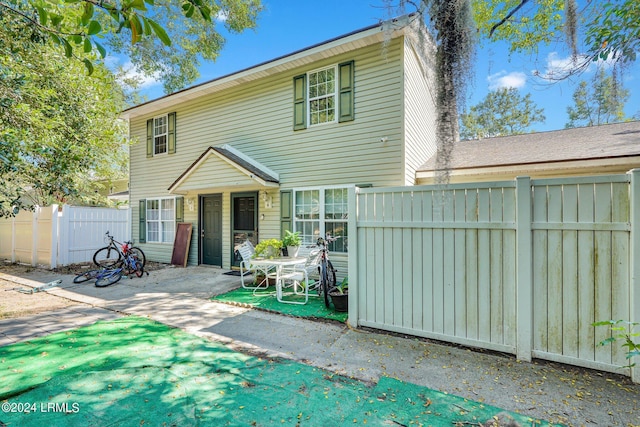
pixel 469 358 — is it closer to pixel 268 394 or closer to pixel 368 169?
pixel 268 394

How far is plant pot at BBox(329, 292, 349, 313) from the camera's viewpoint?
185 inches

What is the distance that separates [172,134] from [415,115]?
7.43 meters

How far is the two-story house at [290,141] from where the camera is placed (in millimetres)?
6375

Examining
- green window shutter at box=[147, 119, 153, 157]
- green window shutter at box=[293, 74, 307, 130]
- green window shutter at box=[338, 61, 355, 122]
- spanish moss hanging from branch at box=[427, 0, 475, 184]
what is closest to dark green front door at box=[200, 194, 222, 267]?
green window shutter at box=[147, 119, 153, 157]

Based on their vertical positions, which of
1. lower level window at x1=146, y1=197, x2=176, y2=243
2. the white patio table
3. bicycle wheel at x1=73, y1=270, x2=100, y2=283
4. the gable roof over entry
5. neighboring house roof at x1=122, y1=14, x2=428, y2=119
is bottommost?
bicycle wheel at x1=73, y1=270, x2=100, y2=283

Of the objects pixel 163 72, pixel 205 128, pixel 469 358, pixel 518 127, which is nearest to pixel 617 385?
pixel 469 358

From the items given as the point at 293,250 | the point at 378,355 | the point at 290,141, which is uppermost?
the point at 290,141

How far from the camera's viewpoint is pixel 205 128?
9.03m

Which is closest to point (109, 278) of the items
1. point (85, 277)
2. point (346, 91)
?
point (85, 277)

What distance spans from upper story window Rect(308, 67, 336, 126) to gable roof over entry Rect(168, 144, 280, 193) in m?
1.74

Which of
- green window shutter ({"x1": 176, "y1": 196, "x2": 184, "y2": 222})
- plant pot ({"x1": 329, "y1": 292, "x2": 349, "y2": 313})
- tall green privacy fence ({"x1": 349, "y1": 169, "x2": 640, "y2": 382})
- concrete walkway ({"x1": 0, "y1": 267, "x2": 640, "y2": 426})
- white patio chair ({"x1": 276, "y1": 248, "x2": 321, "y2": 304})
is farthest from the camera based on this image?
green window shutter ({"x1": 176, "y1": 196, "x2": 184, "y2": 222})

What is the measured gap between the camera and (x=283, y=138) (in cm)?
766

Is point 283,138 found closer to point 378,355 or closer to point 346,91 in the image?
point 346,91
